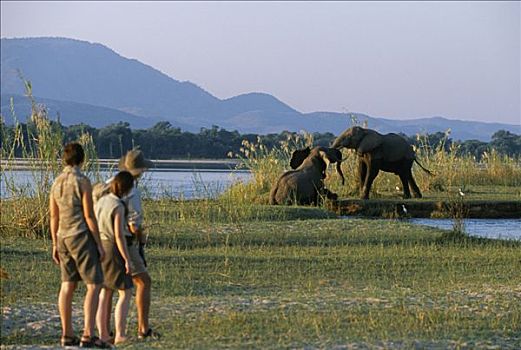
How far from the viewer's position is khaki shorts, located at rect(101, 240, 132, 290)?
937 centimetres

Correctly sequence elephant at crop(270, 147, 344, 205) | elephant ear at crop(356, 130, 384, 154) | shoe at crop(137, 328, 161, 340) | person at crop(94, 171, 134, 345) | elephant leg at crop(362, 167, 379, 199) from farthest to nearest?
elephant ear at crop(356, 130, 384, 154) → elephant leg at crop(362, 167, 379, 199) → elephant at crop(270, 147, 344, 205) → shoe at crop(137, 328, 161, 340) → person at crop(94, 171, 134, 345)

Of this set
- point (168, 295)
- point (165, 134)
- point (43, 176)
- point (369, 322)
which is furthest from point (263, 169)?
point (165, 134)

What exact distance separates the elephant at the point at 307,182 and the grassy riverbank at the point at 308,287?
132 inches

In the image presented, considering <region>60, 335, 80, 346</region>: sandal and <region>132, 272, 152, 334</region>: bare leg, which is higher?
<region>132, 272, 152, 334</region>: bare leg

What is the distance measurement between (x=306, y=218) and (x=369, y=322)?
10669 mm

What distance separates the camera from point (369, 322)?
33.1ft

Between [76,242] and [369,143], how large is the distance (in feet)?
49.4

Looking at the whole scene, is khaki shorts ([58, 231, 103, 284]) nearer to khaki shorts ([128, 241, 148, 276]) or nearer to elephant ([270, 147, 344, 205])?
khaki shorts ([128, 241, 148, 276])

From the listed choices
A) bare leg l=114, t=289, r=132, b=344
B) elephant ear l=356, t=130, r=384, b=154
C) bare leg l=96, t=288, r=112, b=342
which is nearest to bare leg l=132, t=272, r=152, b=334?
bare leg l=114, t=289, r=132, b=344

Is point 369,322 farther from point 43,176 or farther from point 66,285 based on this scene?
point 43,176

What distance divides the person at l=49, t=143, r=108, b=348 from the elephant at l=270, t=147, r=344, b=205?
13.3 m

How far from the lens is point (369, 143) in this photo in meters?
23.7

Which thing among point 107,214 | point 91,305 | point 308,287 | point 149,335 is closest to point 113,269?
point 91,305

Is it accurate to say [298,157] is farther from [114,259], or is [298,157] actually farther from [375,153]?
[114,259]
